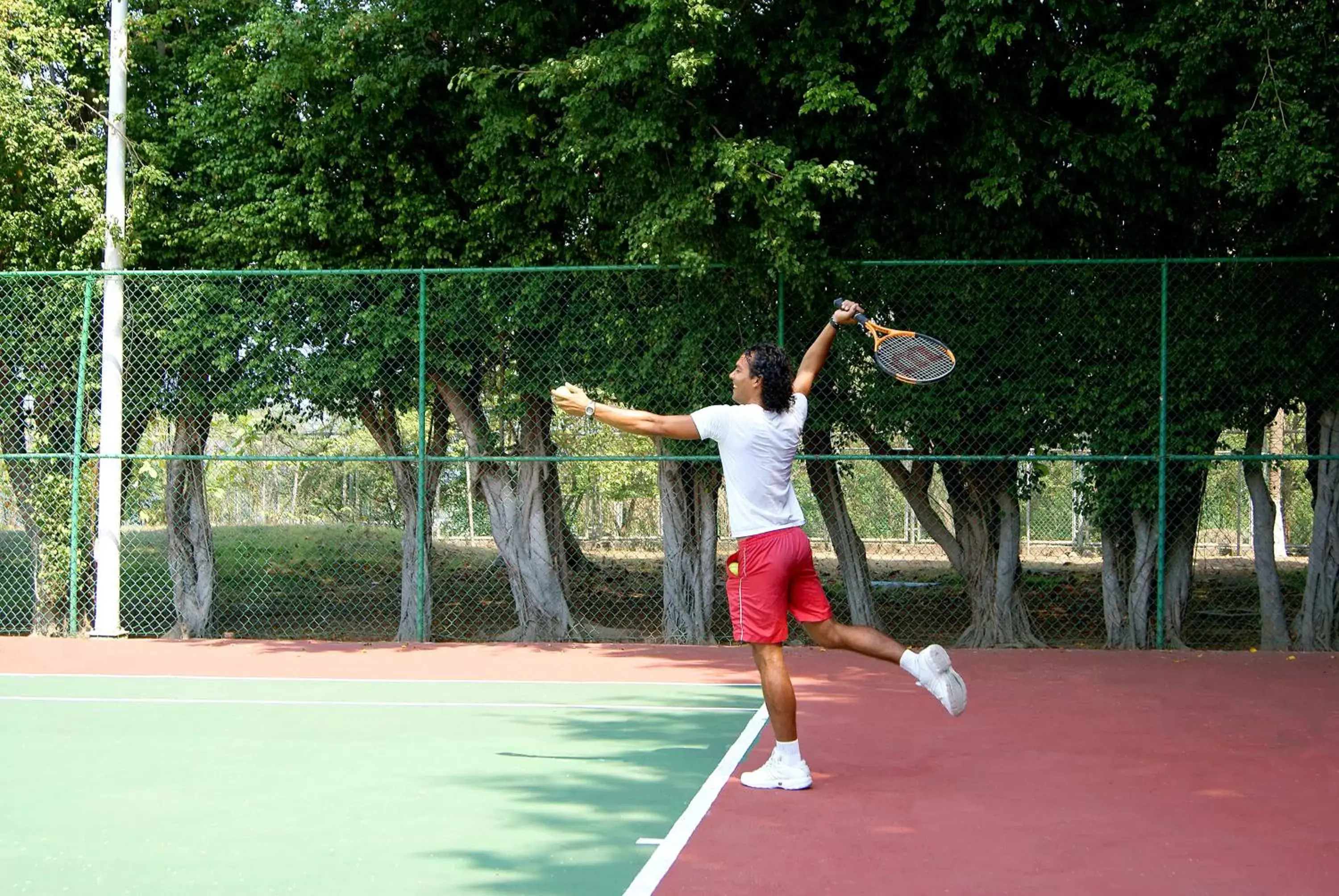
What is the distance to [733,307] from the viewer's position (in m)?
11.3

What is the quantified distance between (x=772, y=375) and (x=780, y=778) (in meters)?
1.82

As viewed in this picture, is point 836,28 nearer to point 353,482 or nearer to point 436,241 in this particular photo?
point 436,241

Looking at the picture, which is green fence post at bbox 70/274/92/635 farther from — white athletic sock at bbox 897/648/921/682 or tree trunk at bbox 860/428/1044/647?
white athletic sock at bbox 897/648/921/682

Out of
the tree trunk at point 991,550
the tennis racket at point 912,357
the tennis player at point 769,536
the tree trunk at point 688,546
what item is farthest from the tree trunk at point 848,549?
the tennis player at point 769,536

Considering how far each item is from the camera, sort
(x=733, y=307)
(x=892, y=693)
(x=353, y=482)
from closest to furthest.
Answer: (x=892, y=693), (x=733, y=307), (x=353, y=482)

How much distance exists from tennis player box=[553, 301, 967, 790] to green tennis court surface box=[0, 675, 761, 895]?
0.58 m

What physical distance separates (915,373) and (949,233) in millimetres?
3677

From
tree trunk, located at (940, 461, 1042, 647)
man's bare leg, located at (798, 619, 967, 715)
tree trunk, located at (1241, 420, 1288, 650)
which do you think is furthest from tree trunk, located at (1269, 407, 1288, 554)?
man's bare leg, located at (798, 619, 967, 715)

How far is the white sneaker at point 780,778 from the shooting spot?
6.12 meters

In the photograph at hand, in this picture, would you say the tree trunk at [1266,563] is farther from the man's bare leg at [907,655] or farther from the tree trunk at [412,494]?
the tree trunk at [412,494]

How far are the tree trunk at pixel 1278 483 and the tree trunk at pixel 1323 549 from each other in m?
0.27

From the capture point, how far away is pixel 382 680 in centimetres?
968

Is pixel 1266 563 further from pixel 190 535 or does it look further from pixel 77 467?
pixel 77 467

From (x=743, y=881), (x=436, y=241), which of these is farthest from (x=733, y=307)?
(x=743, y=881)
